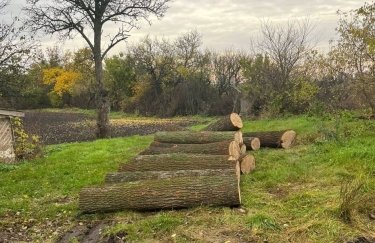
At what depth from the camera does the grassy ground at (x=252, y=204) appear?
590 centimetres

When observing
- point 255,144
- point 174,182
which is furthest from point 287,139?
point 174,182

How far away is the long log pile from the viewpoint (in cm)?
702

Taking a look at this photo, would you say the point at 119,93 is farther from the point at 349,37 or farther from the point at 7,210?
the point at 7,210

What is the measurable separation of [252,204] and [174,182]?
141 centimetres

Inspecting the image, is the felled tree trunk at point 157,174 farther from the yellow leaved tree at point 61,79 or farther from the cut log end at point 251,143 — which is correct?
the yellow leaved tree at point 61,79

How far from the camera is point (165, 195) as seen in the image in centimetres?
707

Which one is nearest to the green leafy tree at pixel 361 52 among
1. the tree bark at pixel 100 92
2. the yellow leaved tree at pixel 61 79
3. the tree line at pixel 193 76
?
the tree line at pixel 193 76

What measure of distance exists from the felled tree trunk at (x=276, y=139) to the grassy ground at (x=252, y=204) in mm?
572

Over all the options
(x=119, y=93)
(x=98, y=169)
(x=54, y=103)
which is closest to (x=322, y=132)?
(x=98, y=169)

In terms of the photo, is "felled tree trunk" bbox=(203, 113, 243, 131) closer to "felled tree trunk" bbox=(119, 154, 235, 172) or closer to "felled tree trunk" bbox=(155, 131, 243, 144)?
"felled tree trunk" bbox=(155, 131, 243, 144)

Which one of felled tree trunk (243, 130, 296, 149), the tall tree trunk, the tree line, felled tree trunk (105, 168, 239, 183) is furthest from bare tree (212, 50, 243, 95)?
felled tree trunk (105, 168, 239, 183)

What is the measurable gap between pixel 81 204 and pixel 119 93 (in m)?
→ 40.3

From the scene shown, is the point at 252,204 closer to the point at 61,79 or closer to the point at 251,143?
the point at 251,143

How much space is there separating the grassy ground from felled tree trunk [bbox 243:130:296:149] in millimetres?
572
